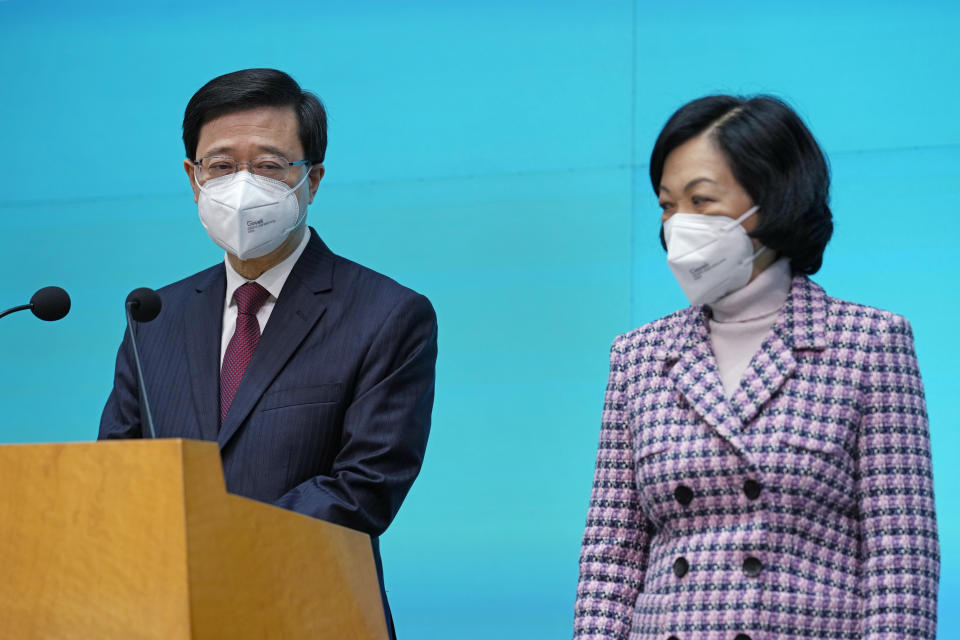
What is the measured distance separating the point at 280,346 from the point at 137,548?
92 centimetres

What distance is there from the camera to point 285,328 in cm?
260

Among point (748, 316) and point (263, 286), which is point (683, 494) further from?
point (263, 286)

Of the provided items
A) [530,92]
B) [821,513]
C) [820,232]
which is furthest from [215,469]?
[530,92]

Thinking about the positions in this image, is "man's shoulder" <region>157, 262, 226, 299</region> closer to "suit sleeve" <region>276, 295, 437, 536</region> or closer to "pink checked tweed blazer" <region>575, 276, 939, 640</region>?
"suit sleeve" <region>276, 295, 437, 536</region>

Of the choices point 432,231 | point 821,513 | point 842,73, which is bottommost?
point 821,513

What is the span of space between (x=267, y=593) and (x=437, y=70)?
2.98 m

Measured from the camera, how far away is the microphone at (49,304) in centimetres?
233

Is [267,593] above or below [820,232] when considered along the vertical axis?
below

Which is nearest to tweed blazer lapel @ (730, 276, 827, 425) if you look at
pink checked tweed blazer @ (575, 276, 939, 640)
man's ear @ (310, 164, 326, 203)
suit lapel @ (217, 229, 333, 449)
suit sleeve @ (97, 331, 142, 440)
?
pink checked tweed blazer @ (575, 276, 939, 640)

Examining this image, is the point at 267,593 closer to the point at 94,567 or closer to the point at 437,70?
the point at 94,567

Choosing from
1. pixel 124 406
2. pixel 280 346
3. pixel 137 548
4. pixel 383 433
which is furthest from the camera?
pixel 124 406

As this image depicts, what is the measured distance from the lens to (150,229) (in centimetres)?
482

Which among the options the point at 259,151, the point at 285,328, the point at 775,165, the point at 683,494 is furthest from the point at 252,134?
the point at 683,494

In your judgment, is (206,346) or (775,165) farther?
(206,346)
